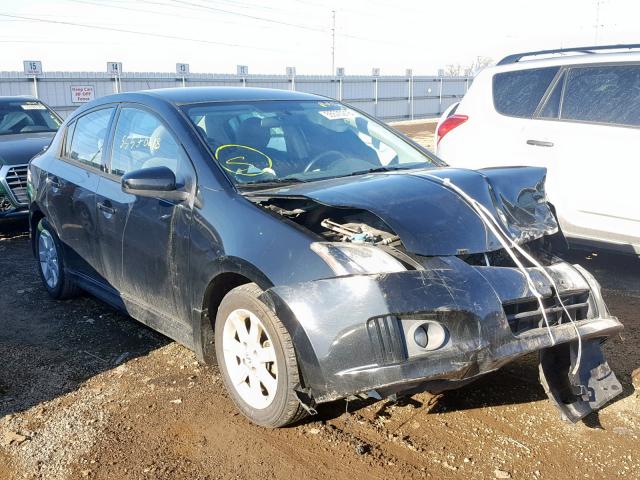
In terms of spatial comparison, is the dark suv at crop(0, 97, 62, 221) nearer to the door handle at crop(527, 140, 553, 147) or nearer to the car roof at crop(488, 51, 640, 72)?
the car roof at crop(488, 51, 640, 72)

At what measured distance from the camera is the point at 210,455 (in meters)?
3.21

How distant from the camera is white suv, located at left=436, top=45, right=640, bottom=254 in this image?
18.1 feet

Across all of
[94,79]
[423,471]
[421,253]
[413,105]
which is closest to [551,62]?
[421,253]

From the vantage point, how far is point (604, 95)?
5.82 metres

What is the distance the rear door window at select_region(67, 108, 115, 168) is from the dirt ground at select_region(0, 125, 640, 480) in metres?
1.41

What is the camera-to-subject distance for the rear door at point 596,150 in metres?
5.46

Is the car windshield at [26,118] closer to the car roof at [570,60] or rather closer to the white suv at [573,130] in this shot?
the white suv at [573,130]

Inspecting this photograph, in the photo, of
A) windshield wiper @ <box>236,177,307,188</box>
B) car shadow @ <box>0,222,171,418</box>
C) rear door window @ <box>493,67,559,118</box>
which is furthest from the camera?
rear door window @ <box>493,67,559,118</box>

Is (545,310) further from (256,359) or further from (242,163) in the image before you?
(242,163)

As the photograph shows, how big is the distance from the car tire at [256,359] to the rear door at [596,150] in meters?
3.49

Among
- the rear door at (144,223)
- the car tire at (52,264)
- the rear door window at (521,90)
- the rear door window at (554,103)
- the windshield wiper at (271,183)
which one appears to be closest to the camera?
the windshield wiper at (271,183)

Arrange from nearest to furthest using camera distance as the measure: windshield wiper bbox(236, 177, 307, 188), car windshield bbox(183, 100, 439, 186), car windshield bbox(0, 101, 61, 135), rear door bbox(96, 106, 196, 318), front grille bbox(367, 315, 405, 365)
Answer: front grille bbox(367, 315, 405, 365), windshield wiper bbox(236, 177, 307, 188), rear door bbox(96, 106, 196, 318), car windshield bbox(183, 100, 439, 186), car windshield bbox(0, 101, 61, 135)

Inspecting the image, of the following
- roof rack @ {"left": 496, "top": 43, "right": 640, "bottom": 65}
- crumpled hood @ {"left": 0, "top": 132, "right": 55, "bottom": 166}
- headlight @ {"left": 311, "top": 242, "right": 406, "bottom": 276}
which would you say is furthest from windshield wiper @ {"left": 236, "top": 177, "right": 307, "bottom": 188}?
crumpled hood @ {"left": 0, "top": 132, "right": 55, "bottom": 166}

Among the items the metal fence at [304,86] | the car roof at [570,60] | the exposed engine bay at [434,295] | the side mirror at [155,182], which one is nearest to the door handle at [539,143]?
the car roof at [570,60]
